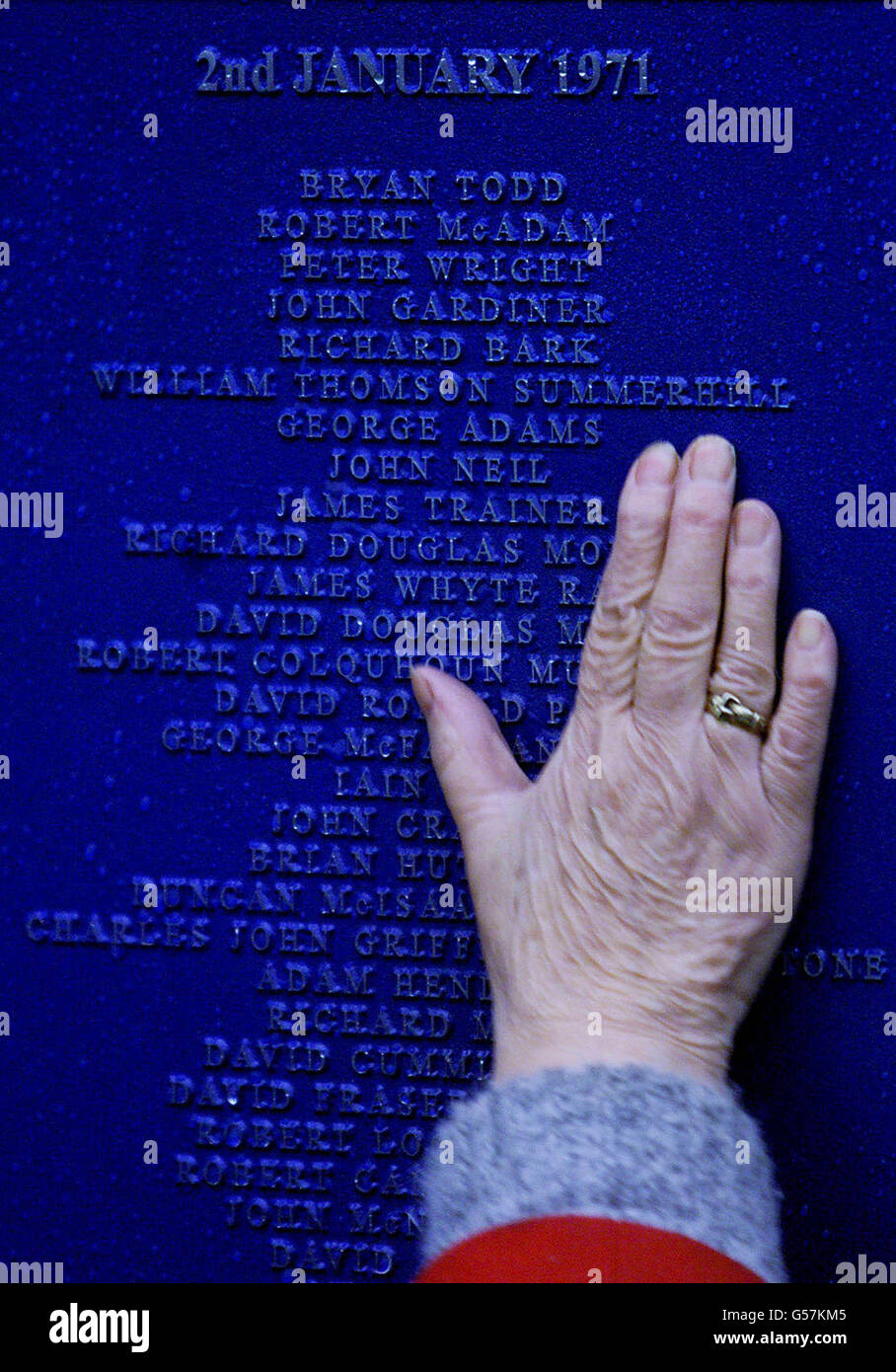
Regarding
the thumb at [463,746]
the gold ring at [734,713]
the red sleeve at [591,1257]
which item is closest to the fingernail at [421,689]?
the thumb at [463,746]

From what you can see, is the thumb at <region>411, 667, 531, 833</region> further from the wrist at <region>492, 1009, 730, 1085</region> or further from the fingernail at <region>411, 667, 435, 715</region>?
the wrist at <region>492, 1009, 730, 1085</region>

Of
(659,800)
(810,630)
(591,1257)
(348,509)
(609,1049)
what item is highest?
(348,509)

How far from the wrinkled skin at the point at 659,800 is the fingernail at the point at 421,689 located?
0.03 m

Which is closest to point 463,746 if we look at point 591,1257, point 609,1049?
point 609,1049

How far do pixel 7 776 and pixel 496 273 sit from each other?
2.05 feet

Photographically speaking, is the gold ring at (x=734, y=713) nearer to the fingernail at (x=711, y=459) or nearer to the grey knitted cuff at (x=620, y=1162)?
the fingernail at (x=711, y=459)

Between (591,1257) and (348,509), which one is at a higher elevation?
(348,509)

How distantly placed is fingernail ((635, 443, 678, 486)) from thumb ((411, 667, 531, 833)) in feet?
0.77

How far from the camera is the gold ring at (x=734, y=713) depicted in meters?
1.11

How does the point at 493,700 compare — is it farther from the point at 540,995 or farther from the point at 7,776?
the point at 7,776

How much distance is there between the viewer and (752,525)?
44.0 inches

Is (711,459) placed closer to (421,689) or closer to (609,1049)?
(421,689)

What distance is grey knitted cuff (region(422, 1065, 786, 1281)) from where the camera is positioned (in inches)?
41.2

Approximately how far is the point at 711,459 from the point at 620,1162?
552 mm
